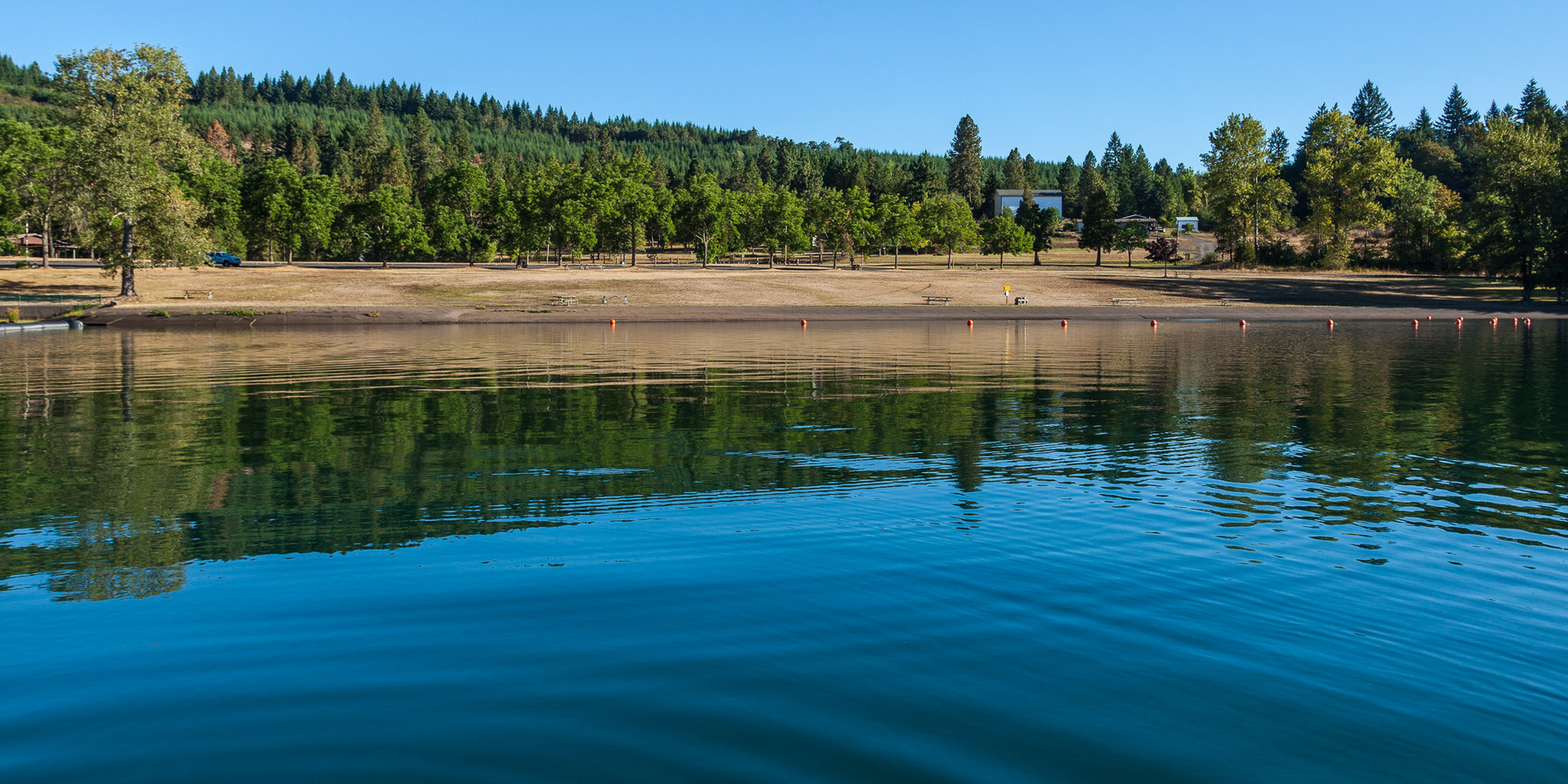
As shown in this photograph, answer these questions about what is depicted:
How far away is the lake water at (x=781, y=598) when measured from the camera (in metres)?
5.79

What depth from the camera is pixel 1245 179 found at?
121 metres

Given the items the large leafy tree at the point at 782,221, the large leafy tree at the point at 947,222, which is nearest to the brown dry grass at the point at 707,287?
the large leafy tree at the point at 782,221

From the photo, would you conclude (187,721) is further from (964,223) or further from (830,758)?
(964,223)

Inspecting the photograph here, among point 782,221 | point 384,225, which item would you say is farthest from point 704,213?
point 384,225

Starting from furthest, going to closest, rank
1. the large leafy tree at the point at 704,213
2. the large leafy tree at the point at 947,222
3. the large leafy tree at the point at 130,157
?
the large leafy tree at the point at 947,222, the large leafy tree at the point at 704,213, the large leafy tree at the point at 130,157

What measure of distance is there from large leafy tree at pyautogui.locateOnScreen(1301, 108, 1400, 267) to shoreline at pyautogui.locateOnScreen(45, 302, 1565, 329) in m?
39.2

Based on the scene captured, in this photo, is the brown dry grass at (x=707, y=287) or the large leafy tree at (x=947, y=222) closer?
the brown dry grass at (x=707, y=287)

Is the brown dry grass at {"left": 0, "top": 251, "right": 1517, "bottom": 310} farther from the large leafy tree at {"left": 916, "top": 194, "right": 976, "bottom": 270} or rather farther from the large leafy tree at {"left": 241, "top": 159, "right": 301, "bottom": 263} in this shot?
the large leafy tree at {"left": 916, "top": 194, "right": 976, "bottom": 270}

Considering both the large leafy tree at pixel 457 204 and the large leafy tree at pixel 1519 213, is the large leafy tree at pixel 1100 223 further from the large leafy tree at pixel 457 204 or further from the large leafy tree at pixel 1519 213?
the large leafy tree at pixel 457 204

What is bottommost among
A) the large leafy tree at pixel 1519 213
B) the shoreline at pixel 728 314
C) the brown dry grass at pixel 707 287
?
the shoreline at pixel 728 314

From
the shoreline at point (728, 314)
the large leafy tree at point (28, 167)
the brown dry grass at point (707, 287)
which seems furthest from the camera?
the large leafy tree at point (28, 167)

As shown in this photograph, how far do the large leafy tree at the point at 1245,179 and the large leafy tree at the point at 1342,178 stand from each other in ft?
13.1

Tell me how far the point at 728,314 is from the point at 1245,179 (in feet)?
259

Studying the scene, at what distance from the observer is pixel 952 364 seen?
34531mm
